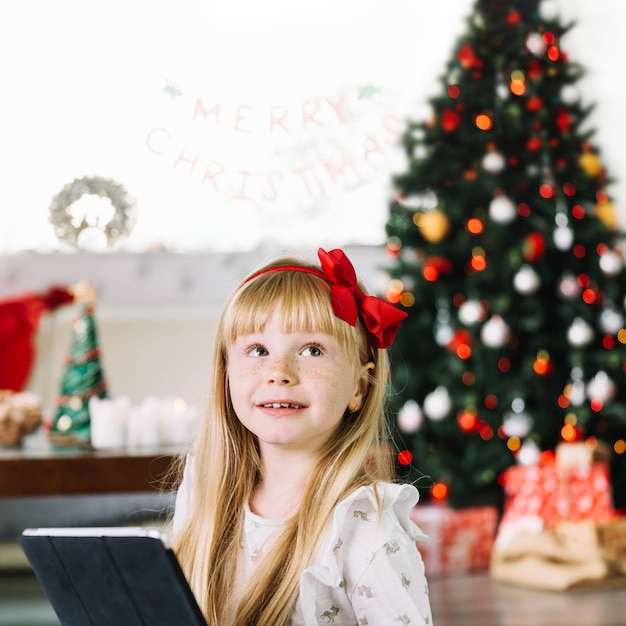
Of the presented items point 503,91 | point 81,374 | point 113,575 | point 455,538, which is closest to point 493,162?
point 503,91

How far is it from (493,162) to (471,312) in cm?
58

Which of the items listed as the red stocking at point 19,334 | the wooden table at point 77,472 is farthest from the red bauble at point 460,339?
the red stocking at point 19,334

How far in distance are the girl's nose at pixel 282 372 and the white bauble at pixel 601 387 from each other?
300cm

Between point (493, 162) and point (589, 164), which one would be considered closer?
point (493, 162)

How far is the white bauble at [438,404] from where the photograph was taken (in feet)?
12.8

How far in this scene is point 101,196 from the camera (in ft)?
12.3

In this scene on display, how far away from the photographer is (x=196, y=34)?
14.9 feet

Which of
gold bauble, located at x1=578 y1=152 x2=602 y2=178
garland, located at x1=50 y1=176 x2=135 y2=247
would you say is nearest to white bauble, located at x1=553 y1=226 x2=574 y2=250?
gold bauble, located at x1=578 y1=152 x2=602 y2=178

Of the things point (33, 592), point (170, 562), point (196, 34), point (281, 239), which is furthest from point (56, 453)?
point (170, 562)

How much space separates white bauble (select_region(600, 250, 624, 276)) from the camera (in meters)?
4.05

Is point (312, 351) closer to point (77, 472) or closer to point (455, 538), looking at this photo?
point (77, 472)

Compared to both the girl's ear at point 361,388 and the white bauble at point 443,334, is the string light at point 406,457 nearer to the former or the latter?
the white bauble at point 443,334

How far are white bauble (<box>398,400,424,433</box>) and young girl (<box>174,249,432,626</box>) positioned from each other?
2.55m

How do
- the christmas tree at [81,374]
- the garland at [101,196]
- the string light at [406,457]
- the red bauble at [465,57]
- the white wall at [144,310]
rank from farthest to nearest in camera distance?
the white wall at [144,310] < the red bauble at [465,57] < the string light at [406,457] < the garland at [101,196] < the christmas tree at [81,374]
